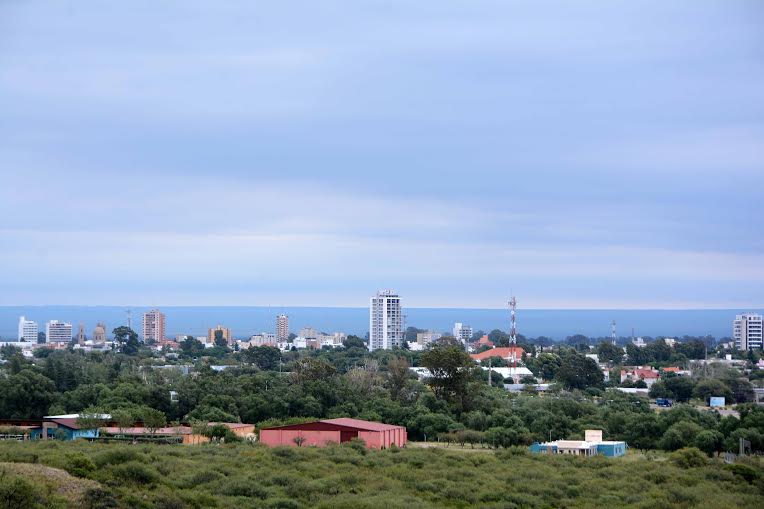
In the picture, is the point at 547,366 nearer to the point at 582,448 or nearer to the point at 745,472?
the point at 582,448

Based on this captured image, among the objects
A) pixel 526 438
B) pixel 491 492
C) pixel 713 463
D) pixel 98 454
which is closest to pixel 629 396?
pixel 526 438

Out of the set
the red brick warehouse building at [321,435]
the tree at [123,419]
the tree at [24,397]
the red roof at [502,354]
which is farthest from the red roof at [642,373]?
the tree at [123,419]

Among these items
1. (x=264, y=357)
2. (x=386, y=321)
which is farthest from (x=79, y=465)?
(x=386, y=321)

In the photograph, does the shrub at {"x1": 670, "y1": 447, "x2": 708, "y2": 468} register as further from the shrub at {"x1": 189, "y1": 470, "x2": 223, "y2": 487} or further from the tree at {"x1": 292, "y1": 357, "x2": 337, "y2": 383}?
the tree at {"x1": 292, "y1": 357, "x2": 337, "y2": 383}

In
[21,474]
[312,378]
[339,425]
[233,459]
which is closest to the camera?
[21,474]

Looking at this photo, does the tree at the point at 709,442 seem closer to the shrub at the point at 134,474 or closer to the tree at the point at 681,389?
the shrub at the point at 134,474

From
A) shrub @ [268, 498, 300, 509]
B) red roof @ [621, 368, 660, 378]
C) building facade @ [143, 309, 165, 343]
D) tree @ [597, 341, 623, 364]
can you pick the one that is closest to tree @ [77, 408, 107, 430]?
shrub @ [268, 498, 300, 509]

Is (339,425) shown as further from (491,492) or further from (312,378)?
(312,378)
